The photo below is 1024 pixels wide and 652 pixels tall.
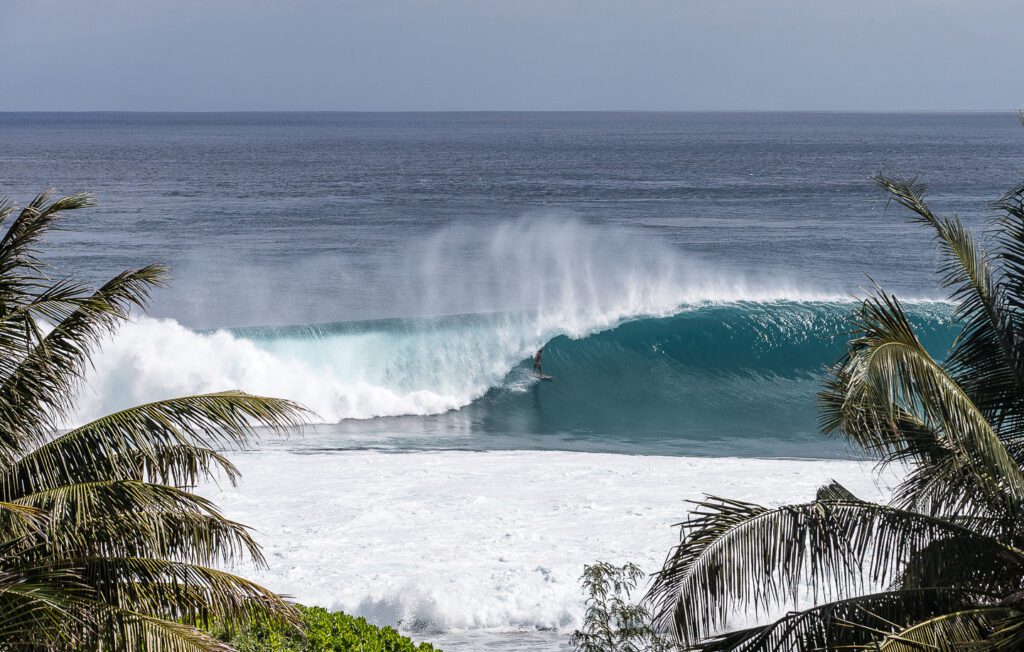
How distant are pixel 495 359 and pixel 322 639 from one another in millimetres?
17802

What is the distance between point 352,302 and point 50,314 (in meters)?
28.6

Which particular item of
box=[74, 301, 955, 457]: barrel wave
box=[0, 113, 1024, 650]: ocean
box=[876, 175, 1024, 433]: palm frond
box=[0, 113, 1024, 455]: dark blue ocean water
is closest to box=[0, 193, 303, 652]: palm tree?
box=[0, 113, 1024, 650]: ocean

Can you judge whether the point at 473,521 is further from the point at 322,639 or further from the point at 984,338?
the point at 984,338

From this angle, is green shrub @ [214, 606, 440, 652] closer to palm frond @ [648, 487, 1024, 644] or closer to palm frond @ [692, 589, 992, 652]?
palm frond @ [648, 487, 1024, 644]

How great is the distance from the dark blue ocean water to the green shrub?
35.0 ft

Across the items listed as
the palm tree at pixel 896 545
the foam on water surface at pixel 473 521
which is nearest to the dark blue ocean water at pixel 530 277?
the foam on water surface at pixel 473 521

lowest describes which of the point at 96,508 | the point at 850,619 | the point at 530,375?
the point at 850,619

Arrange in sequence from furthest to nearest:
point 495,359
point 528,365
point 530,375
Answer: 1. point 495,359
2. point 528,365
3. point 530,375

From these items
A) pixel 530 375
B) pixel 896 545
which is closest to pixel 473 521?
pixel 896 545

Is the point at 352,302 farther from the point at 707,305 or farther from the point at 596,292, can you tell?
the point at 707,305

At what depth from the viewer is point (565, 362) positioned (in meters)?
25.0

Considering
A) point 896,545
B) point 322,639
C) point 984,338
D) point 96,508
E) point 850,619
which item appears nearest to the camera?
point 96,508

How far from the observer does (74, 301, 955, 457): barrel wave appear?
20.4m

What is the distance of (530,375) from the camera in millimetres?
24359
